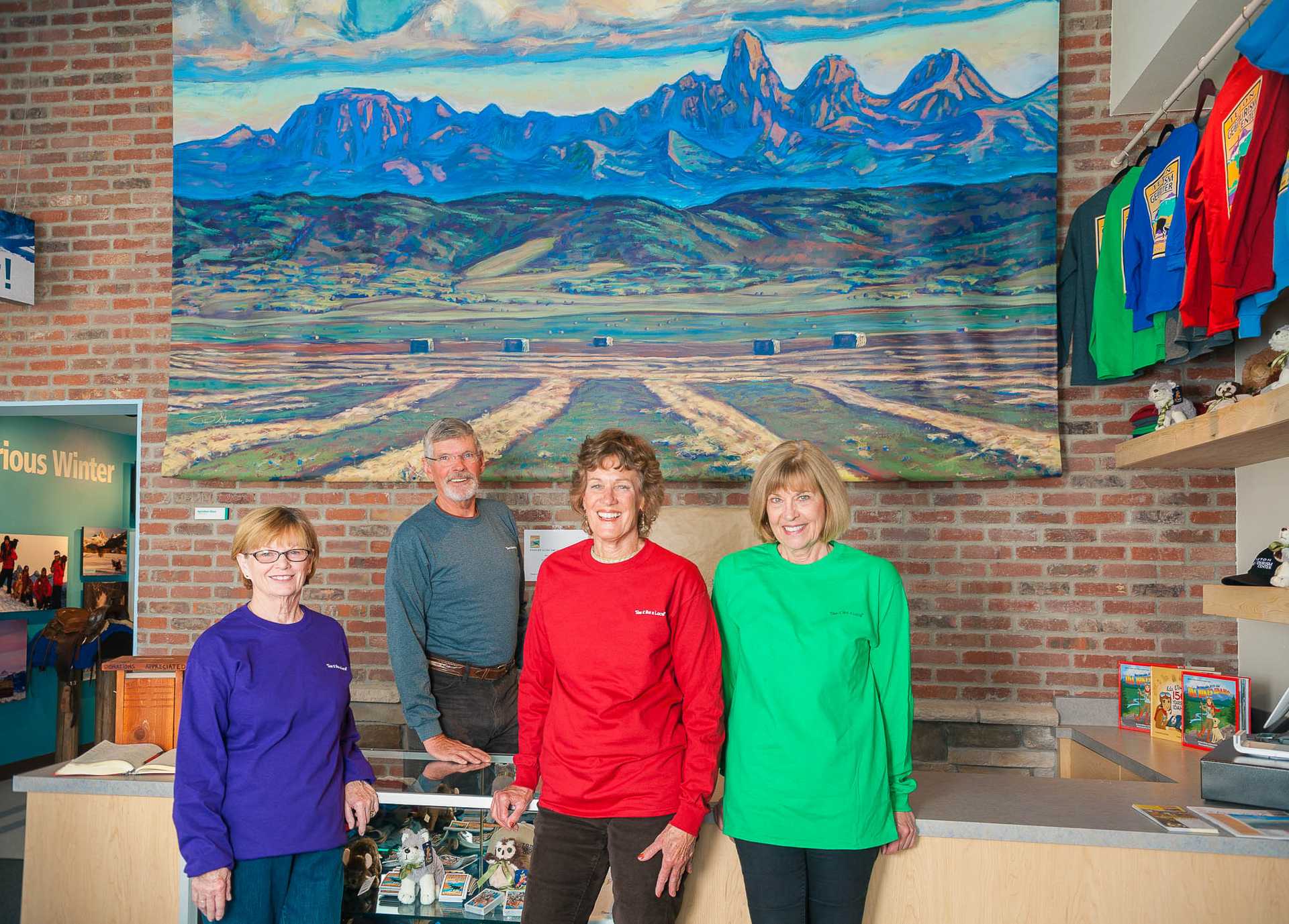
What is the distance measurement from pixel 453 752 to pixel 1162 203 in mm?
2848

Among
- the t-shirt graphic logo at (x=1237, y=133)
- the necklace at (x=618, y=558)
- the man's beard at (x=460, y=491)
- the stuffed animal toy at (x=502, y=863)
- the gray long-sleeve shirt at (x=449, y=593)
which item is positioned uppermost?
the t-shirt graphic logo at (x=1237, y=133)

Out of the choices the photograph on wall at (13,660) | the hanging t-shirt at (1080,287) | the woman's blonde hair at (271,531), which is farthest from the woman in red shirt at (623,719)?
the photograph on wall at (13,660)

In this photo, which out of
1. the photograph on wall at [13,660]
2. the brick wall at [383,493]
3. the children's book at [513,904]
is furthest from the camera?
the photograph on wall at [13,660]

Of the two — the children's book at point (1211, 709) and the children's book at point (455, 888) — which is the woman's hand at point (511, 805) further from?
the children's book at point (1211, 709)

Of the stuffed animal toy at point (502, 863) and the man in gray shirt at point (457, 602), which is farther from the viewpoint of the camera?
the man in gray shirt at point (457, 602)

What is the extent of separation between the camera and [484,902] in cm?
228

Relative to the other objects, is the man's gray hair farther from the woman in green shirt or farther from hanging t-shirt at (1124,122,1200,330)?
hanging t-shirt at (1124,122,1200,330)

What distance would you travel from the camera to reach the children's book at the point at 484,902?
227 cm

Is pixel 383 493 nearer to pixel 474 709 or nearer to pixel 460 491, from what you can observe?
pixel 460 491

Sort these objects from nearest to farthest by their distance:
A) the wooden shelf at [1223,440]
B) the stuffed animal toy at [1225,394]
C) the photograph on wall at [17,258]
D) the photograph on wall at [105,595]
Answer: the wooden shelf at [1223,440], the stuffed animal toy at [1225,394], the photograph on wall at [17,258], the photograph on wall at [105,595]

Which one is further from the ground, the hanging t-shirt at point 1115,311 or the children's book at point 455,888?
the hanging t-shirt at point 1115,311

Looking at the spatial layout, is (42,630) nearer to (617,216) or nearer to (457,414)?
(457,414)

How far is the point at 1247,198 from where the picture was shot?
2.65 metres

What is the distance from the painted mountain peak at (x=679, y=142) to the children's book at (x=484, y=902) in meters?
2.70
